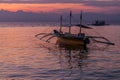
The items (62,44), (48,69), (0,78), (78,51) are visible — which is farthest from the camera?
(62,44)

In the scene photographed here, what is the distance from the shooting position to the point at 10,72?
30.5 meters

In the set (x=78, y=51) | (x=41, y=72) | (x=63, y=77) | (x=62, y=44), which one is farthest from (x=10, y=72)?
(x=62, y=44)

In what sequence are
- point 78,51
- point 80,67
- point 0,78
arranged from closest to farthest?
point 0,78, point 80,67, point 78,51

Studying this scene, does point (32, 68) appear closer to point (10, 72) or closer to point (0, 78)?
point (10, 72)

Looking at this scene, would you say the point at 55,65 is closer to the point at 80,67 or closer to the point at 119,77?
the point at 80,67

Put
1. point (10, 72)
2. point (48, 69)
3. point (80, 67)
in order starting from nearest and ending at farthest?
point (10, 72) < point (48, 69) < point (80, 67)

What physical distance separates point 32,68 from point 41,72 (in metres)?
2.69

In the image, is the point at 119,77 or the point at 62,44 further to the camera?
the point at 62,44

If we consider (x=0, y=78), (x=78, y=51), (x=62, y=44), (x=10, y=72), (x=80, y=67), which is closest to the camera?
(x=0, y=78)

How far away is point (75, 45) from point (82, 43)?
2.60 meters

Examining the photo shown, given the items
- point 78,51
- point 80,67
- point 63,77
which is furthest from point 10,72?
point 78,51

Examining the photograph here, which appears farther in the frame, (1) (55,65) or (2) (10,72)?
(1) (55,65)

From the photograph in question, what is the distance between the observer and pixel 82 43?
53812mm

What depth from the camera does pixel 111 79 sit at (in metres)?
27.9
